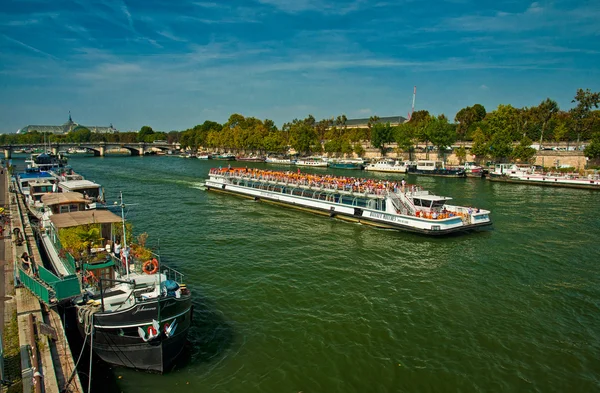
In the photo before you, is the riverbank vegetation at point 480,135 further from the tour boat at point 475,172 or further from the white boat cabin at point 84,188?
the white boat cabin at point 84,188

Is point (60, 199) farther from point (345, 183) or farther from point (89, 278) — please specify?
point (345, 183)

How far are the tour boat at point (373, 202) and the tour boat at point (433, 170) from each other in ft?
174

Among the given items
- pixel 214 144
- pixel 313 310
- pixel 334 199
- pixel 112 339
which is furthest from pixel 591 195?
pixel 214 144

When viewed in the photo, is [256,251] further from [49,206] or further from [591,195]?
[591,195]

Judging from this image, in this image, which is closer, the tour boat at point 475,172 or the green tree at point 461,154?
the tour boat at point 475,172

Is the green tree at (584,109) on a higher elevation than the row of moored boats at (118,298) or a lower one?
higher

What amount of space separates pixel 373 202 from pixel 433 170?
6500cm

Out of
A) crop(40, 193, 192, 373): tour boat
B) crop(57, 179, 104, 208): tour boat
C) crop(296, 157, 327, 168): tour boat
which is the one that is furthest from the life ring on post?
crop(296, 157, 327, 168): tour boat

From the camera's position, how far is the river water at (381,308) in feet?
53.2

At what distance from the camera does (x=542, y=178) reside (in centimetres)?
7788

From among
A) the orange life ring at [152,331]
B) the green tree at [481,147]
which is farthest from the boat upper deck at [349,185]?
the green tree at [481,147]

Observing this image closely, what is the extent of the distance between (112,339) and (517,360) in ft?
58.2

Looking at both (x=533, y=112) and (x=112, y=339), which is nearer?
(x=112, y=339)

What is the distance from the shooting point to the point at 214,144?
639 ft
